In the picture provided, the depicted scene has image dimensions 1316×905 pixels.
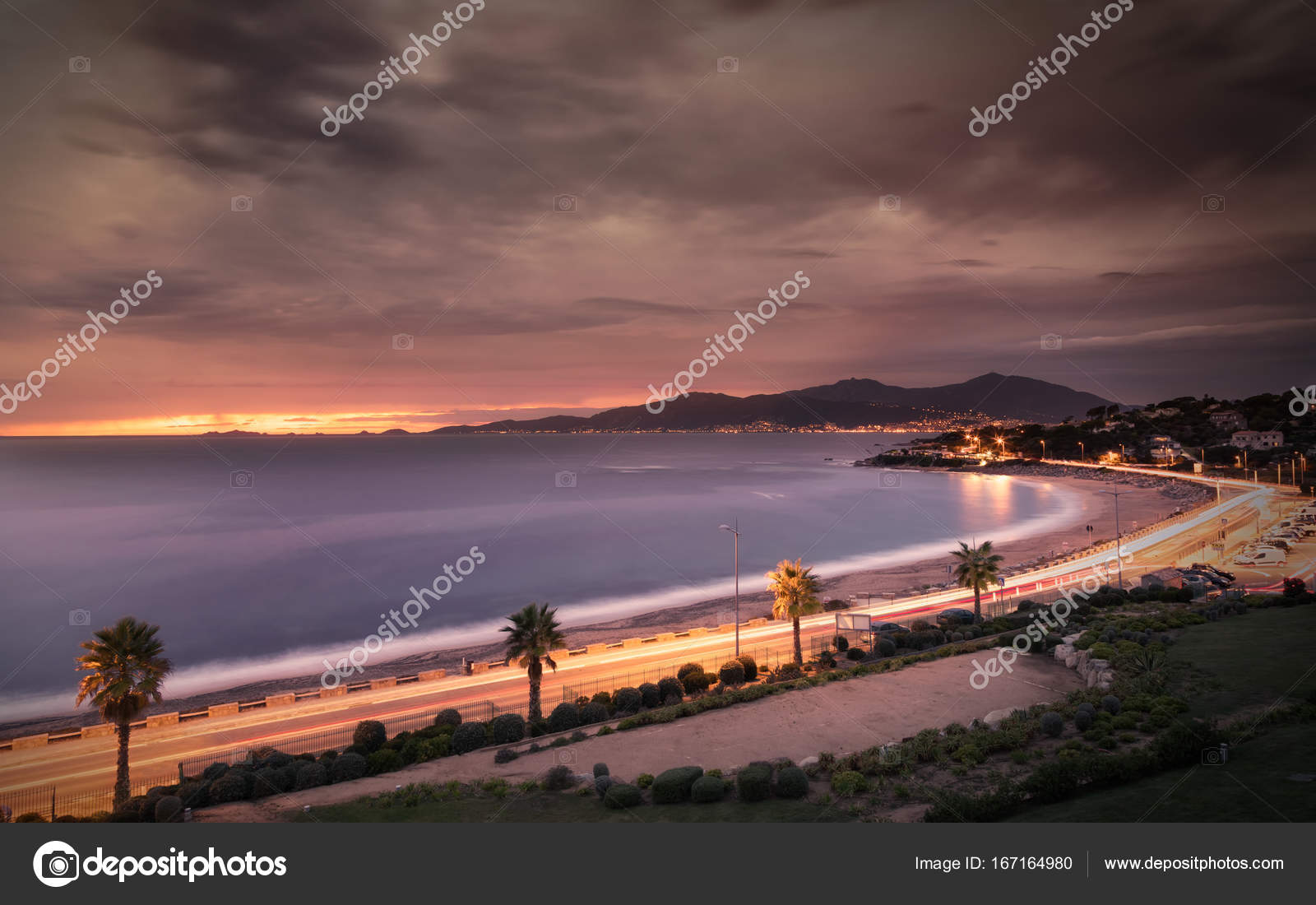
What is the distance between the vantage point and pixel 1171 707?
57.4 feet

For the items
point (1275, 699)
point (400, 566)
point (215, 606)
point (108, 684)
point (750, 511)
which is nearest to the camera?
point (1275, 699)

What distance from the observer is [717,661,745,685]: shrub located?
28312mm

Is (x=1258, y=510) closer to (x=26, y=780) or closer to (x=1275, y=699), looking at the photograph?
(x=1275, y=699)

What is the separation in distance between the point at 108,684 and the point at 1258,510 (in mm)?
88394

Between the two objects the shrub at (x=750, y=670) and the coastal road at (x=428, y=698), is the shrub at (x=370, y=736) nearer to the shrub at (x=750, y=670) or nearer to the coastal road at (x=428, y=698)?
the coastal road at (x=428, y=698)

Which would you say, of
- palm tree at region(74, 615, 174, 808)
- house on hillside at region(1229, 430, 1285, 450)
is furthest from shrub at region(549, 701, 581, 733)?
house on hillside at region(1229, 430, 1285, 450)

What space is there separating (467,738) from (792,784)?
41.1ft

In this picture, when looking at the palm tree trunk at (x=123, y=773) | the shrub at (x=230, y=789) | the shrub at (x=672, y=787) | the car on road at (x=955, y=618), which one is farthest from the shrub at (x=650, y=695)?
the car on road at (x=955, y=618)

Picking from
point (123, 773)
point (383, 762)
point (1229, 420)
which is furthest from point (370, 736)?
point (1229, 420)

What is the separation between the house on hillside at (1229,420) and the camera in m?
116

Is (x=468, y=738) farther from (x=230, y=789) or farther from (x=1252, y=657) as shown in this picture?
(x=1252, y=657)

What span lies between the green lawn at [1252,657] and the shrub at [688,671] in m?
17.6

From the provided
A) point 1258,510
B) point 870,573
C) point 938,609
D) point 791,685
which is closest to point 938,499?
point 1258,510

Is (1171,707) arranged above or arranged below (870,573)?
below
